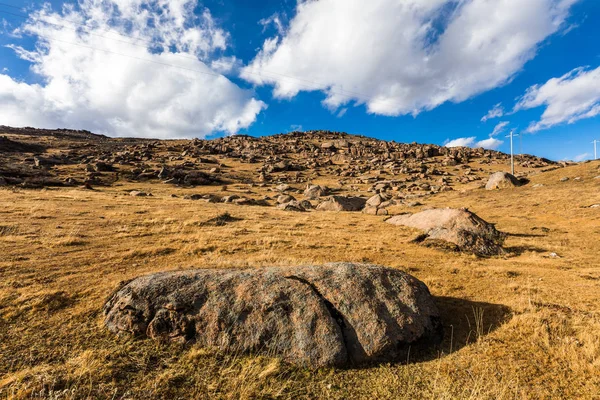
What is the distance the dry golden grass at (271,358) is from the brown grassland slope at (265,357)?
31 millimetres

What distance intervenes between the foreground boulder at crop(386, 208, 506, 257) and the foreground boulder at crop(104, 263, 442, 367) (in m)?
10.6

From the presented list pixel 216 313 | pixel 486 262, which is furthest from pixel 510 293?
pixel 216 313

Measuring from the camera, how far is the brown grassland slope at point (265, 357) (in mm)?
4676

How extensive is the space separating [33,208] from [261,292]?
26.2 metres

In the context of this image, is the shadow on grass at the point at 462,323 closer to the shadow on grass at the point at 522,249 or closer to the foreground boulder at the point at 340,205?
the shadow on grass at the point at 522,249

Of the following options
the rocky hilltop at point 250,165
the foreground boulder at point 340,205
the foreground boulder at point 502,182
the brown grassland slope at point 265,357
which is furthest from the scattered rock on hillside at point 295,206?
the foreground boulder at point 502,182

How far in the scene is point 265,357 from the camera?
17.5 feet

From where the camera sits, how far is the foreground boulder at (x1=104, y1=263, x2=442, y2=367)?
550 centimetres

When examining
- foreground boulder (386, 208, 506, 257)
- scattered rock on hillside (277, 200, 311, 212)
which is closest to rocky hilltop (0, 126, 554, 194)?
scattered rock on hillside (277, 200, 311, 212)

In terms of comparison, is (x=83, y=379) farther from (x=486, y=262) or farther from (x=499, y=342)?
(x=486, y=262)

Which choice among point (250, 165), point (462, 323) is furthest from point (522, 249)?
point (250, 165)

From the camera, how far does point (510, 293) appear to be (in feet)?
29.5

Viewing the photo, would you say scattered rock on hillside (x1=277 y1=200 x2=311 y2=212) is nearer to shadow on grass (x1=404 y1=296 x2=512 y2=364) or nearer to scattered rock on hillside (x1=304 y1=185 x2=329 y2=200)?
scattered rock on hillside (x1=304 y1=185 x2=329 y2=200)

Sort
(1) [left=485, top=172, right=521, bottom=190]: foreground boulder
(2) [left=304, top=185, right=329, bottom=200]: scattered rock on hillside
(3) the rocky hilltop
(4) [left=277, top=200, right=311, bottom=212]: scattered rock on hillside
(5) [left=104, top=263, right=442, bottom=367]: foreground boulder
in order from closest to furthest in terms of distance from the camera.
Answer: (5) [left=104, top=263, right=442, bottom=367]: foreground boulder → (4) [left=277, top=200, right=311, bottom=212]: scattered rock on hillside → (1) [left=485, top=172, right=521, bottom=190]: foreground boulder → (2) [left=304, top=185, right=329, bottom=200]: scattered rock on hillside → (3) the rocky hilltop
